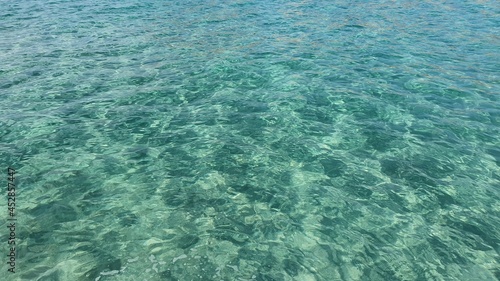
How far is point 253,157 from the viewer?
11.9 m

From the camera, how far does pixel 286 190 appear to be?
10266mm

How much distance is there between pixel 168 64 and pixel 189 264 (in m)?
14.7

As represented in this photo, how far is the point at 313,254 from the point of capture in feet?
26.6

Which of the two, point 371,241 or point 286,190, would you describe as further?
point 286,190

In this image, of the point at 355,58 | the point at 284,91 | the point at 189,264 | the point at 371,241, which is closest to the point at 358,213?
the point at 371,241

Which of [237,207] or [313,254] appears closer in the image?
[313,254]

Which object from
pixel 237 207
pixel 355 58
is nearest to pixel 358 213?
pixel 237 207

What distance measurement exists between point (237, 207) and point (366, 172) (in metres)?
4.48

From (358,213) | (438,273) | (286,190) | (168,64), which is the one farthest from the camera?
(168,64)

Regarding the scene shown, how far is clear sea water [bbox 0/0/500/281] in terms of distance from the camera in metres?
8.05

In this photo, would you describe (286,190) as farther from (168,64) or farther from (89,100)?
(168,64)

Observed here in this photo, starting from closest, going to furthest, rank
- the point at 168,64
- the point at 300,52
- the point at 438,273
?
the point at 438,273, the point at 168,64, the point at 300,52

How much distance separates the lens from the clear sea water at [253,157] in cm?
805

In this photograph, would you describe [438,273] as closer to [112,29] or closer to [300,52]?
[300,52]
